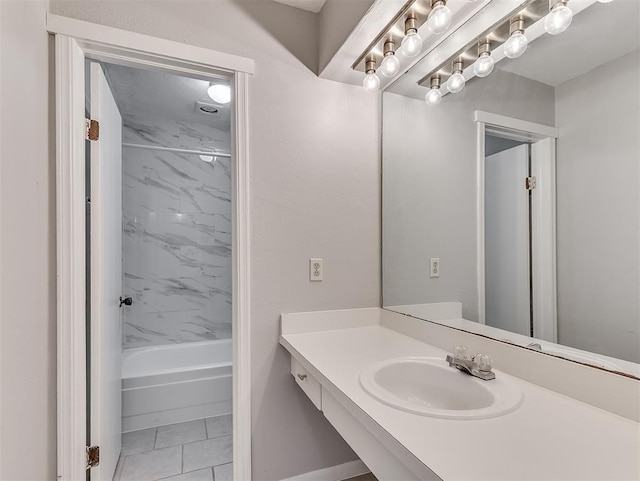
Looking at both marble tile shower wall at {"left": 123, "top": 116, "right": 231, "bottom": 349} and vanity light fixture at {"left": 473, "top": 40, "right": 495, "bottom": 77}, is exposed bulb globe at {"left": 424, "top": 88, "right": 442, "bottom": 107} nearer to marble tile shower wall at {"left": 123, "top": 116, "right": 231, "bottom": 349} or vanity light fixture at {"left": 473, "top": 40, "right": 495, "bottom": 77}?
vanity light fixture at {"left": 473, "top": 40, "right": 495, "bottom": 77}

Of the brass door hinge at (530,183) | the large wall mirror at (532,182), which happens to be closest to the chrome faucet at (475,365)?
the large wall mirror at (532,182)

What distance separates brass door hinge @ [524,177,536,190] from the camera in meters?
1.00

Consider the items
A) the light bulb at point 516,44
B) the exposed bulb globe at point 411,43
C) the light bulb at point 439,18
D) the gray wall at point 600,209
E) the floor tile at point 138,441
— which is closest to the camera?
the gray wall at point 600,209

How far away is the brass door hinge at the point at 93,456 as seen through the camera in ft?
4.33

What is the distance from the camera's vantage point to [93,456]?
1329 millimetres

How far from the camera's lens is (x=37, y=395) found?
3.48 feet

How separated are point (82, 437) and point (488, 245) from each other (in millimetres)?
1729

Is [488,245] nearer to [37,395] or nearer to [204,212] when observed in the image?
[37,395]

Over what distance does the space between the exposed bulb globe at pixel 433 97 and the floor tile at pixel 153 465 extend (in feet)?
7.39

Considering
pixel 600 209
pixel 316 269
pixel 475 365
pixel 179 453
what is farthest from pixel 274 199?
pixel 179 453

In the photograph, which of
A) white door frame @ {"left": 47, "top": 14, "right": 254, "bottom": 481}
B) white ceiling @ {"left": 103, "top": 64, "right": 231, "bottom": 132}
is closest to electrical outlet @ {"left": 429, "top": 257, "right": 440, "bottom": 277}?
white door frame @ {"left": 47, "top": 14, "right": 254, "bottom": 481}

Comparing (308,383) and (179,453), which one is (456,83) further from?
(179,453)

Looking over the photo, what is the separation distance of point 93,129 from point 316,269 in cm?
115

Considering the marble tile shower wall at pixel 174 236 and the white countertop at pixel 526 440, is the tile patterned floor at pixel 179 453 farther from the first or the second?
the white countertop at pixel 526 440
